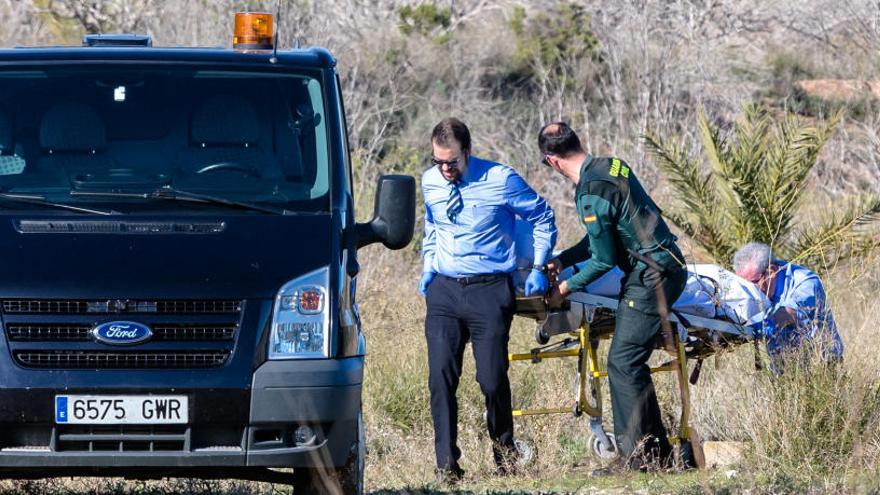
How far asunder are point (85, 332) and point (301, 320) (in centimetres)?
76

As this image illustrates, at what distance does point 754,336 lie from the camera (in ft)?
24.6

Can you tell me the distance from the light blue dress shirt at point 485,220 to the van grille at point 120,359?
2.66 meters

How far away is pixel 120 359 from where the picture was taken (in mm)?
4965

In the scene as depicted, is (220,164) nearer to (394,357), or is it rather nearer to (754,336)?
(754,336)

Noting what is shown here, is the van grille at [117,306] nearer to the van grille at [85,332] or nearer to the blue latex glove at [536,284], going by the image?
the van grille at [85,332]

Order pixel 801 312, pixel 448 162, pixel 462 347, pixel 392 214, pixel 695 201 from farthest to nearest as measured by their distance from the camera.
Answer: pixel 695 201
pixel 801 312
pixel 462 347
pixel 448 162
pixel 392 214

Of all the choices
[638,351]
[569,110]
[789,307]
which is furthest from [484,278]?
[569,110]

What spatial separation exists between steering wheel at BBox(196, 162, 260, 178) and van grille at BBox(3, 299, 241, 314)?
0.96 m

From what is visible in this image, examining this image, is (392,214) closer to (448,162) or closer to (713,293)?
(448,162)

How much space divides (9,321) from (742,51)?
20953 millimetres

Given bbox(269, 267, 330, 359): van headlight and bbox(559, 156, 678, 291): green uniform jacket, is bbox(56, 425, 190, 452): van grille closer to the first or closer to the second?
bbox(269, 267, 330, 359): van headlight

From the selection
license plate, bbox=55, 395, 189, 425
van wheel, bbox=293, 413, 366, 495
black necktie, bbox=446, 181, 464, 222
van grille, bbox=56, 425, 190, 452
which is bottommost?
van wheel, bbox=293, 413, 366, 495

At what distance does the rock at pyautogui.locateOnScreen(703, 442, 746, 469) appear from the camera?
762 cm

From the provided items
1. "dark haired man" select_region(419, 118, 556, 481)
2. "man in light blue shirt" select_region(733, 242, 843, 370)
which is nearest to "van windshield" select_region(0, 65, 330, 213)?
"dark haired man" select_region(419, 118, 556, 481)
